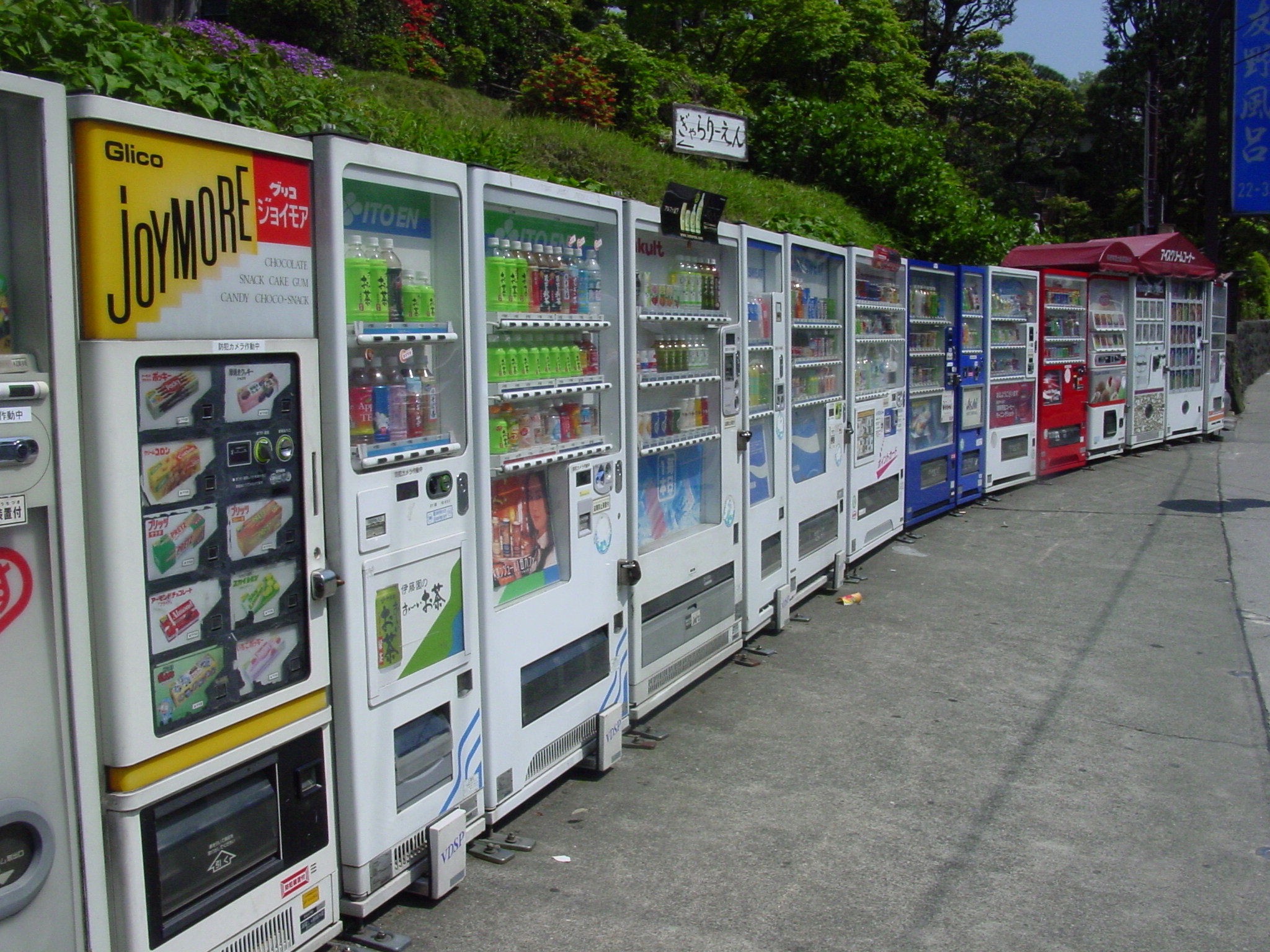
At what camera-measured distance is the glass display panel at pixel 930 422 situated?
1096 centimetres

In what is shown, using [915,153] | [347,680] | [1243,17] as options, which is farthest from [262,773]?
[1243,17]

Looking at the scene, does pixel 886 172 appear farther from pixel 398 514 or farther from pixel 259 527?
pixel 259 527

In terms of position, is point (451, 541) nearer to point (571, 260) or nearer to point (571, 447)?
point (571, 447)

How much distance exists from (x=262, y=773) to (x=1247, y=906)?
3.55 meters

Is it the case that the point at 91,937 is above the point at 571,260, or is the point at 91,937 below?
below

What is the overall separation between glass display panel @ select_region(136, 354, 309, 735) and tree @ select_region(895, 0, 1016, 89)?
128ft

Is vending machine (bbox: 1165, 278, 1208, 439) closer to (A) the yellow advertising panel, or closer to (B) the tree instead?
(A) the yellow advertising panel

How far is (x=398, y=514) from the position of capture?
12.4ft

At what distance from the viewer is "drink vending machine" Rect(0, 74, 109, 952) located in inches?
100

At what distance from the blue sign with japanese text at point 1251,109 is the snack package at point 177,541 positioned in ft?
59.0

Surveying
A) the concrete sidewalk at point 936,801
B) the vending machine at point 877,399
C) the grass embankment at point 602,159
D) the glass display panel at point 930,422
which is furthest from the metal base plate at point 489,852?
the grass embankment at point 602,159

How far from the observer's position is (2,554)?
254 centimetres

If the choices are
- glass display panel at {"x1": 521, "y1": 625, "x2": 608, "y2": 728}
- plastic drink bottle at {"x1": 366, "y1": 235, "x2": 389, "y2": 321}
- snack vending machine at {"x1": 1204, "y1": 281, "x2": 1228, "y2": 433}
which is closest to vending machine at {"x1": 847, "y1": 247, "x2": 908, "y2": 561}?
glass display panel at {"x1": 521, "y1": 625, "x2": 608, "y2": 728}

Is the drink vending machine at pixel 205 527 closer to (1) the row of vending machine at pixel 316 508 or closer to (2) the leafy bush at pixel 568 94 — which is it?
(1) the row of vending machine at pixel 316 508
